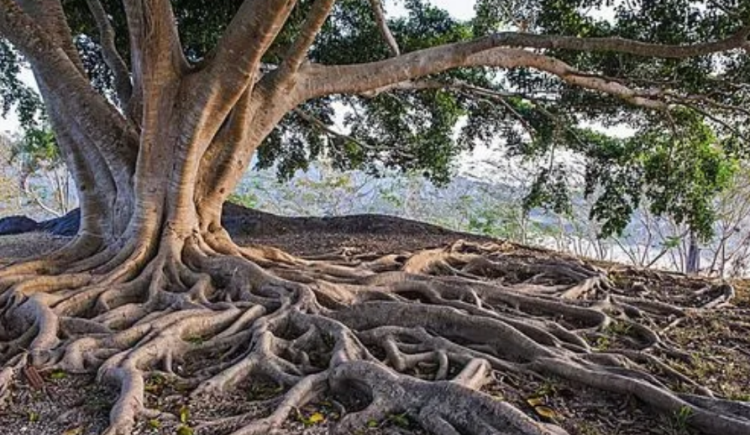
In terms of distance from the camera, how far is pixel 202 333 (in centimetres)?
355

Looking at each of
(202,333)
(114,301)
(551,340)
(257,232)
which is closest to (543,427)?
(551,340)

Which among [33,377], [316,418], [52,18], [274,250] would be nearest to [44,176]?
[52,18]

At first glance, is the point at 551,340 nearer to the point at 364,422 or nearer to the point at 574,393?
the point at 574,393

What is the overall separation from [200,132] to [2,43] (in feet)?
16.5

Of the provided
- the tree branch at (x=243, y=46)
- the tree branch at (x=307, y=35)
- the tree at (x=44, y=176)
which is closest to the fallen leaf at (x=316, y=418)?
the tree branch at (x=243, y=46)

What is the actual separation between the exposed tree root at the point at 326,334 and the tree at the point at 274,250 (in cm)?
1

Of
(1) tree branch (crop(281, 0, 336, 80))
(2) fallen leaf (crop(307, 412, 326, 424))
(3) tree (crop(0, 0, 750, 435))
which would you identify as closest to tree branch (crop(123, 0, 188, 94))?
(3) tree (crop(0, 0, 750, 435))

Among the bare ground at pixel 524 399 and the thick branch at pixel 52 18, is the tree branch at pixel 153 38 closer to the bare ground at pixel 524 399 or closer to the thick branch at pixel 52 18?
the thick branch at pixel 52 18

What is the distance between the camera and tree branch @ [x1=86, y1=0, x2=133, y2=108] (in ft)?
19.6

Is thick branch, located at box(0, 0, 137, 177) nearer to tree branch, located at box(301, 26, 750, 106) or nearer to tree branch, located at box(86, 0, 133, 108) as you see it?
tree branch, located at box(86, 0, 133, 108)

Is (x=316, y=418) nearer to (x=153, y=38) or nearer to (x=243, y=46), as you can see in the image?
(x=243, y=46)

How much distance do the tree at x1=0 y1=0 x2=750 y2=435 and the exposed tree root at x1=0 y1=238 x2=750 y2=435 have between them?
0.01m

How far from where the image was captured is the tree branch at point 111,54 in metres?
5.96

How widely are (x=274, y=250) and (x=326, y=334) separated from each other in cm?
209
